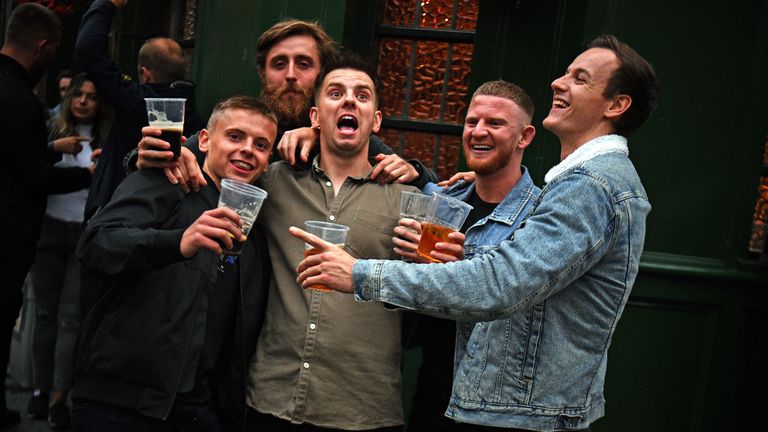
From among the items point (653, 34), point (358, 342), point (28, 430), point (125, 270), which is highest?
point (653, 34)

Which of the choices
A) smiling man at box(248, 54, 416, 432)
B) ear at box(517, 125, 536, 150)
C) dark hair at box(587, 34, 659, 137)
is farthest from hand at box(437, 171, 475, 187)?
dark hair at box(587, 34, 659, 137)

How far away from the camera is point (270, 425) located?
310cm

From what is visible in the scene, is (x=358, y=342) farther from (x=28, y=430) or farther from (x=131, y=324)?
(x=28, y=430)

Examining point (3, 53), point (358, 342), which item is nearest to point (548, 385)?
point (358, 342)

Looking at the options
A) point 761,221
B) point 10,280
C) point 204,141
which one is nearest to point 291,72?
point 204,141

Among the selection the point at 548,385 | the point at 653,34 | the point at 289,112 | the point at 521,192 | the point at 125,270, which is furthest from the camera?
the point at 653,34

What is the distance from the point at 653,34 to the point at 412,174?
2.23m

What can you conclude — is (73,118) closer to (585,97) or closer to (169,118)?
(169,118)

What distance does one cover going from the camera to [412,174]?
3412 mm

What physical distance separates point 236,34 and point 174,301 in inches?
104

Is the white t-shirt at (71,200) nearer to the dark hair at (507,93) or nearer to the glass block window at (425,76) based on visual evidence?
the glass block window at (425,76)

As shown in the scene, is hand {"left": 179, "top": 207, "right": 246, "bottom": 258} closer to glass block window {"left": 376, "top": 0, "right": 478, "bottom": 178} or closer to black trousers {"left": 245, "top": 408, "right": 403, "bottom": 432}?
black trousers {"left": 245, "top": 408, "right": 403, "bottom": 432}

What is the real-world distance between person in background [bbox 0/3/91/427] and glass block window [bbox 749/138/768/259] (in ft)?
13.6

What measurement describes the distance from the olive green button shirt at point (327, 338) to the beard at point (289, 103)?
0.65 metres
